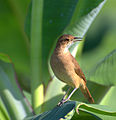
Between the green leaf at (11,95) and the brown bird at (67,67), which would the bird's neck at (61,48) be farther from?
the green leaf at (11,95)

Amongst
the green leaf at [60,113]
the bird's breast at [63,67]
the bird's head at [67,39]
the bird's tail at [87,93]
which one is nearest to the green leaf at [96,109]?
the green leaf at [60,113]

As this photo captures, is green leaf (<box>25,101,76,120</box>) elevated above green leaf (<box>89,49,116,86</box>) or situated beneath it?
elevated above

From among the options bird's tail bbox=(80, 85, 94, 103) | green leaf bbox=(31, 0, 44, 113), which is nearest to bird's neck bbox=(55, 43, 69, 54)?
green leaf bbox=(31, 0, 44, 113)

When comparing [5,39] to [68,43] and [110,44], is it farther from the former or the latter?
[68,43]

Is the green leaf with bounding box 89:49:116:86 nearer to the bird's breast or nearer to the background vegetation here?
the background vegetation

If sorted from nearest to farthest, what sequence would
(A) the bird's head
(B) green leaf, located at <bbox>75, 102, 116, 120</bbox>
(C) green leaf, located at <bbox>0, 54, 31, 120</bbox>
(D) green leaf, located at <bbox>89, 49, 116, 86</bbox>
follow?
(B) green leaf, located at <bbox>75, 102, 116, 120</bbox> → (D) green leaf, located at <bbox>89, 49, 116, 86</bbox> → (C) green leaf, located at <bbox>0, 54, 31, 120</bbox> → (A) the bird's head

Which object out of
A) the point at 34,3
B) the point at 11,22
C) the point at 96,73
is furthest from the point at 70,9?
the point at 11,22

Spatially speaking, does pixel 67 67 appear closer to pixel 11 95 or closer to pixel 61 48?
pixel 61 48
